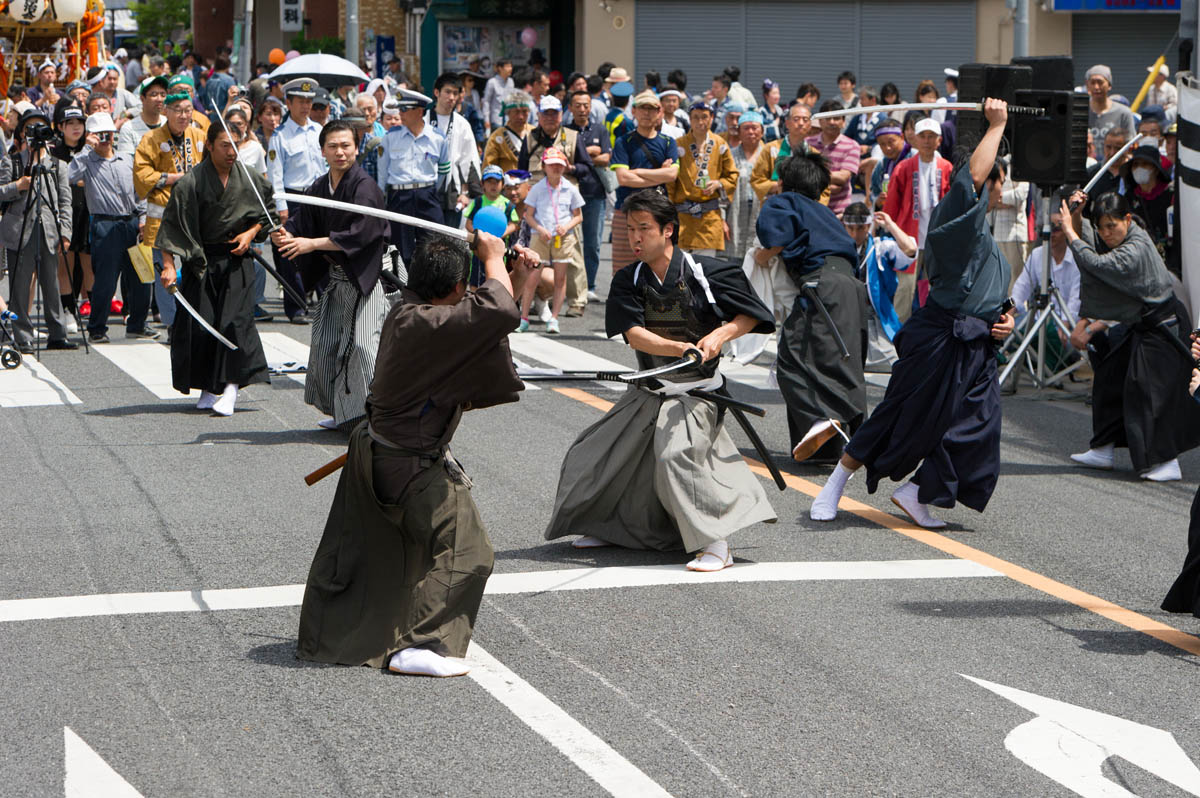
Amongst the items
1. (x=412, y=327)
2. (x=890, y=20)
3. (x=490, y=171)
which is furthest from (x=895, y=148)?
(x=890, y=20)

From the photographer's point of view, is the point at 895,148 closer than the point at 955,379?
No

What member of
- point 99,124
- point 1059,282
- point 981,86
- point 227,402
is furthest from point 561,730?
point 99,124

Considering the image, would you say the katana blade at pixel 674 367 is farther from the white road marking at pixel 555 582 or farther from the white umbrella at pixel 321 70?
the white umbrella at pixel 321 70

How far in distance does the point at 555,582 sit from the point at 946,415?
2216 mm

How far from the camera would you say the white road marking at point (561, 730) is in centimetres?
461

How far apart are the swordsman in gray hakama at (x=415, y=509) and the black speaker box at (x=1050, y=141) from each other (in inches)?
241

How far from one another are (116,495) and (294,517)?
3.51ft

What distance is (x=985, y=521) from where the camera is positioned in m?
8.12

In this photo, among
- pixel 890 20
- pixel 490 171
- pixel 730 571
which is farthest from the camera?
pixel 890 20

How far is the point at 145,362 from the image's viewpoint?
12.5m

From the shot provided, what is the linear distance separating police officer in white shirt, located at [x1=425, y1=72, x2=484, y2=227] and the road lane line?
6.30 meters

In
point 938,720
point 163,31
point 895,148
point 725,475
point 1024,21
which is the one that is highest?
point 163,31

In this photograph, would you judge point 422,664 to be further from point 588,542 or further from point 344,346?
point 344,346

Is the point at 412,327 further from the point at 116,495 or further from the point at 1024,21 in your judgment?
A: the point at 1024,21
